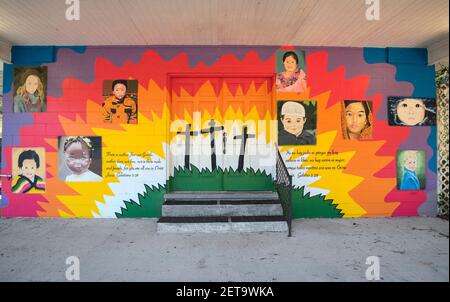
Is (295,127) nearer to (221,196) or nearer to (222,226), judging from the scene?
(221,196)

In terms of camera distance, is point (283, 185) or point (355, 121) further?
Answer: point (355, 121)

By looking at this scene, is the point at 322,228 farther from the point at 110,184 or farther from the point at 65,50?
the point at 65,50

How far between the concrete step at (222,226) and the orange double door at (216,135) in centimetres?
101

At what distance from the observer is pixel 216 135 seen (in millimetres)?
5078

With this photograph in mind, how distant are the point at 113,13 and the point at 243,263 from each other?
Answer: 3.42 metres

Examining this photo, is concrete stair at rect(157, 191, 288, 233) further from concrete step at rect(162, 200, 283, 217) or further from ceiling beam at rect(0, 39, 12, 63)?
ceiling beam at rect(0, 39, 12, 63)

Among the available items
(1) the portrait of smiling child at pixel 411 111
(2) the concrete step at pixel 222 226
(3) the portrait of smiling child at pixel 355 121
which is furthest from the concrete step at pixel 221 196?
(1) the portrait of smiling child at pixel 411 111

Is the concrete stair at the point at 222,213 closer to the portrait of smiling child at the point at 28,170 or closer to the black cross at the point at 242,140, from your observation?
the black cross at the point at 242,140

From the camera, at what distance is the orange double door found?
5.05 m

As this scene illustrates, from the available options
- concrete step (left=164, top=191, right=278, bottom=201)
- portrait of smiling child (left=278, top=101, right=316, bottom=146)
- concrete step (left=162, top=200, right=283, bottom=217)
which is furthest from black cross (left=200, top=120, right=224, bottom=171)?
portrait of smiling child (left=278, top=101, right=316, bottom=146)

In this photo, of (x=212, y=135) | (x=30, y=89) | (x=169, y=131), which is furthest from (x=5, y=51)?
(x=212, y=135)

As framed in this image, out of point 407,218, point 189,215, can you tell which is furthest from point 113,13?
point 407,218

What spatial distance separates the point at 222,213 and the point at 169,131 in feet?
5.46

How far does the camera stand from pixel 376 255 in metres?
3.28
